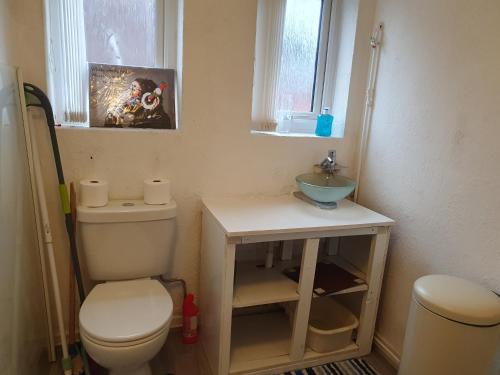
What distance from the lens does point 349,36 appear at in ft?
6.07

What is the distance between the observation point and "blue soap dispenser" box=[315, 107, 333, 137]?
1894mm

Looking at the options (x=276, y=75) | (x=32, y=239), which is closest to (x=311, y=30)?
(x=276, y=75)

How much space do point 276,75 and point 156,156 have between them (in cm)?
80

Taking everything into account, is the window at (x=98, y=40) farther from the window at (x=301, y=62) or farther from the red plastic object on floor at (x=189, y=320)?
the red plastic object on floor at (x=189, y=320)

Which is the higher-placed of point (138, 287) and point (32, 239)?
point (32, 239)

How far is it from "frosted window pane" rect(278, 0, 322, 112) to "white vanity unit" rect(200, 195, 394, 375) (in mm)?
619

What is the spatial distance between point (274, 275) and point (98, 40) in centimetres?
142

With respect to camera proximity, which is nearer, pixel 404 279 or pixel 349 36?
pixel 404 279

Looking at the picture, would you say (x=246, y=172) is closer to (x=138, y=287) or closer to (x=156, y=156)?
(x=156, y=156)

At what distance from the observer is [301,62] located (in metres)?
1.95

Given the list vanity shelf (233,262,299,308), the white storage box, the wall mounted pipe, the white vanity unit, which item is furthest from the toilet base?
the wall mounted pipe

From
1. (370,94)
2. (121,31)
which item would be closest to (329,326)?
(370,94)

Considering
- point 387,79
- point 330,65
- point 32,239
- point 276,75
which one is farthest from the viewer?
point 330,65

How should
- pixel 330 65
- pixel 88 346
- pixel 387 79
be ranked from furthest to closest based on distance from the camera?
pixel 330 65 < pixel 387 79 < pixel 88 346
